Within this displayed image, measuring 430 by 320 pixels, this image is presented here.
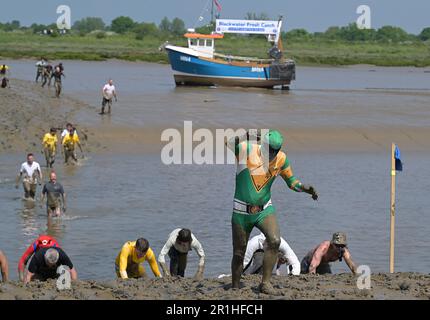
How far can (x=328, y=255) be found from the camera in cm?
1431

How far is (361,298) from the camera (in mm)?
12086

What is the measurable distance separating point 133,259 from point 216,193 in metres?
13.0

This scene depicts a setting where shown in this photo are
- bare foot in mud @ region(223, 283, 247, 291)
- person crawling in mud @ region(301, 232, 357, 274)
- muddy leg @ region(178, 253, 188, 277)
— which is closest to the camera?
bare foot in mud @ region(223, 283, 247, 291)

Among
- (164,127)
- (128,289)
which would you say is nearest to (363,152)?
(164,127)

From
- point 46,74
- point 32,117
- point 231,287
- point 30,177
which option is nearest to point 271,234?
point 231,287

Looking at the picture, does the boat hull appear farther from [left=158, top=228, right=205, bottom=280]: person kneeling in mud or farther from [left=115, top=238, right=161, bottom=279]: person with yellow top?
[left=115, top=238, right=161, bottom=279]: person with yellow top

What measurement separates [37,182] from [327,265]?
40.1 feet

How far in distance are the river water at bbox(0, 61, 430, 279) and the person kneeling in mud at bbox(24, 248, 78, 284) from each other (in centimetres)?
383

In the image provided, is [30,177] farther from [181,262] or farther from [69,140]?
[181,262]

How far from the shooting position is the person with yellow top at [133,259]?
14016mm

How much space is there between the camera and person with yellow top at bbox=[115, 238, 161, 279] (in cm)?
1402

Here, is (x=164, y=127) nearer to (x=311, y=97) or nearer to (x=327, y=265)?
(x=311, y=97)

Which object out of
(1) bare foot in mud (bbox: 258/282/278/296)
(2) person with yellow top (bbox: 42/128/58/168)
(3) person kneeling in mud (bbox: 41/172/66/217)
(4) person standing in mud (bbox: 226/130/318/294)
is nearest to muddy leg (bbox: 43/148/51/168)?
(2) person with yellow top (bbox: 42/128/58/168)

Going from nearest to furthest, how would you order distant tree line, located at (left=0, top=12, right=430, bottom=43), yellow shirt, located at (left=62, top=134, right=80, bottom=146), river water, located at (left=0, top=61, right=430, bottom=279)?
river water, located at (left=0, top=61, right=430, bottom=279) → yellow shirt, located at (left=62, top=134, right=80, bottom=146) → distant tree line, located at (left=0, top=12, right=430, bottom=43)
